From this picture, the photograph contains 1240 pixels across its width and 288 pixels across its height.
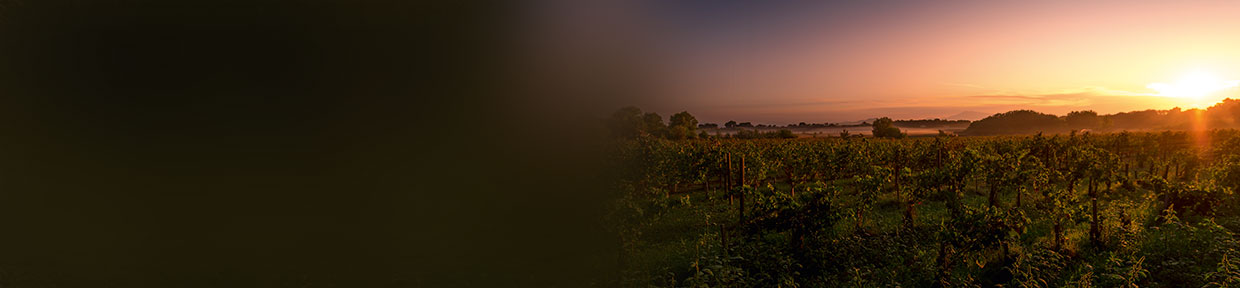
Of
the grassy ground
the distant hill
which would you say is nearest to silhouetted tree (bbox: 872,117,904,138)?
the distant hill

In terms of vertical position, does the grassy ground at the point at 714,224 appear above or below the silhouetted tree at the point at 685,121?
below

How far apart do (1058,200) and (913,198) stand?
5.59 feet

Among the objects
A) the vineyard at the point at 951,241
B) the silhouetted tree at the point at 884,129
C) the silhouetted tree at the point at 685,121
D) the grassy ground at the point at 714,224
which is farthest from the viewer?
the silhouetted tree at the point at 884,129

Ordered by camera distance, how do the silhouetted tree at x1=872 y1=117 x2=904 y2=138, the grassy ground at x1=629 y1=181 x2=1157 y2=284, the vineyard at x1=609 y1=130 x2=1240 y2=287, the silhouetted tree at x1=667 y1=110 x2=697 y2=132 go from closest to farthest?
the vineyard at x1=609 y1=130 x2=1240 y2=287 < the grassy ground at x1=629 y1=181 x2=1157 y2=284 < the silhouetted tree at x1=667 y1=110 x2=697 y2=132 < the silhouetted tree at x1=872 y1=117 x2=904 y2=138

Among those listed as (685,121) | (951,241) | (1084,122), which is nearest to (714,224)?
(951,241)

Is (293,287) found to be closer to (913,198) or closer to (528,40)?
(528,40)

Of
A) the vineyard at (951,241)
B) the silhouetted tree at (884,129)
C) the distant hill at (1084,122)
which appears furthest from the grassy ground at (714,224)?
the distant hill at (1084,122)

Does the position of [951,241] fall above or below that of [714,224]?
above

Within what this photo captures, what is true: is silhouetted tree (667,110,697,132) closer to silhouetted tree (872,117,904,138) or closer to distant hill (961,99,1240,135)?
silhouetted tree (872,117,904,138)

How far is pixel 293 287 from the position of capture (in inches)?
249

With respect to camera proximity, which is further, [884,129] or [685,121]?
[884,129]

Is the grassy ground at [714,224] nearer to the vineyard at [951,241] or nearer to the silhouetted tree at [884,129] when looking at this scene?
the vineyard at [951,241]

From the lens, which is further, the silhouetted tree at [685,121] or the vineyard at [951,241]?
the silhouetted tree at [685,121]

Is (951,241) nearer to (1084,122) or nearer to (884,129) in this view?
(884,129)
